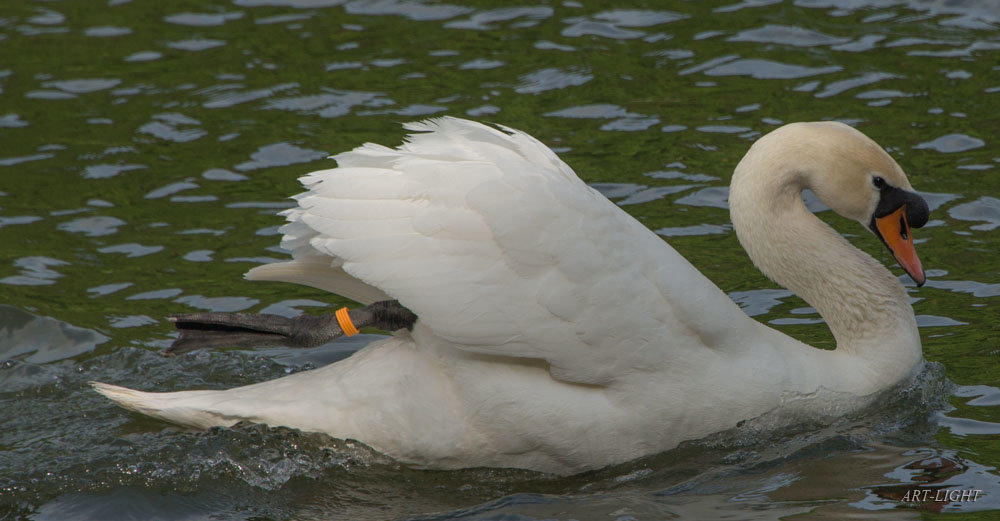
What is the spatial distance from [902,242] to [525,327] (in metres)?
1.92

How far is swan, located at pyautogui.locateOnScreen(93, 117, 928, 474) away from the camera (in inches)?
211

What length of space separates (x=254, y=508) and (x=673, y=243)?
3349 mm

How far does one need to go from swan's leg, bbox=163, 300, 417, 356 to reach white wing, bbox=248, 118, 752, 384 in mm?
252

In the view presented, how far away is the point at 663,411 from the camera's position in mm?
5566

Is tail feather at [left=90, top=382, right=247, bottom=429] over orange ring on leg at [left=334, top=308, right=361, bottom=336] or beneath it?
beneath

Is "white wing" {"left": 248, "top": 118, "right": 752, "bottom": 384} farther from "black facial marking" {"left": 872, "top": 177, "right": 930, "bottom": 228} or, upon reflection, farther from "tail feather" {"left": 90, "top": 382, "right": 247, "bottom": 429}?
"black facial marking" {"left": 872, "top": 177, "right": 930, "bottom": 228}

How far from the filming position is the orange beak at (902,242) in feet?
20.3

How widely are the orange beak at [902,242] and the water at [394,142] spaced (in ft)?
1.65

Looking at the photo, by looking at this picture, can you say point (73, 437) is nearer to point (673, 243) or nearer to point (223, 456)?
point (223, 456)

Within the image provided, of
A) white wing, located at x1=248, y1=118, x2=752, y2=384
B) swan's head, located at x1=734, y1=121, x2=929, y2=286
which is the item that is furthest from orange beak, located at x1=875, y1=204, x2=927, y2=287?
white wing, located at x1=248, y1=118, x2=752, y2=384

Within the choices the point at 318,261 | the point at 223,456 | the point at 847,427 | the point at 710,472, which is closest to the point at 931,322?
the point at 847,427

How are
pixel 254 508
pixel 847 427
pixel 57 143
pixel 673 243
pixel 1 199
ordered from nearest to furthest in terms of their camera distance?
1. pixel 254 508
2. pixel 847 427
3. pixel 673 243
4. pixel 1 199
5. pixel 57 143

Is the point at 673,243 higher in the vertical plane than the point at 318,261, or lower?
lower

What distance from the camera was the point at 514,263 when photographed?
5.37 metres
